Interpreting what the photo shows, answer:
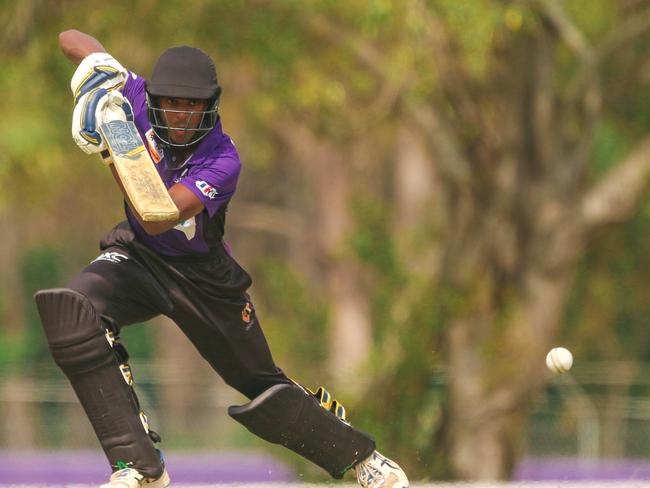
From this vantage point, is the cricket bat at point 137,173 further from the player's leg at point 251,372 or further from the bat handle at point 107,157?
the player's leg at point 251,372

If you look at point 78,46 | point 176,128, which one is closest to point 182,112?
point 176,128

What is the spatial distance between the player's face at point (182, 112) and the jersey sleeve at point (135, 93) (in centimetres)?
27

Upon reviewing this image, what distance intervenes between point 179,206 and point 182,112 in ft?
1.26

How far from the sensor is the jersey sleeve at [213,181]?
5.54 metres

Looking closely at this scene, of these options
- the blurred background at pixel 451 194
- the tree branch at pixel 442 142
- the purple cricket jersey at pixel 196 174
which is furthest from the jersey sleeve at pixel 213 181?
the tree branch at pixel 442 142

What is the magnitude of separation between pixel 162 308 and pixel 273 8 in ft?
30.8

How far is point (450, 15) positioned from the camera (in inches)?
480

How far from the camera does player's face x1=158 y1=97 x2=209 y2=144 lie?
557 cm

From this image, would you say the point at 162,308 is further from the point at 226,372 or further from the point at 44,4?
the point at 44,4

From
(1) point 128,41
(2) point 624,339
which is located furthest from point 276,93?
(2) point 624,339

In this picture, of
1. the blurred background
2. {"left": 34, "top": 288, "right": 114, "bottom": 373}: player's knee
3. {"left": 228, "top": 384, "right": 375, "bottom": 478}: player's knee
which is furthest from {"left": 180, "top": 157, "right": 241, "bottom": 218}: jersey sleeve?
the blurred background

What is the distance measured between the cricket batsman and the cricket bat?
61 mm

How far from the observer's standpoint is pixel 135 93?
19.3ft

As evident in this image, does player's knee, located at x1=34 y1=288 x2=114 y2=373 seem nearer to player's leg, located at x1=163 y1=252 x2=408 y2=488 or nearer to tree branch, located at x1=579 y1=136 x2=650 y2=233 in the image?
player's leg, located at x1=163 y1=252 x2=408 y2=488
